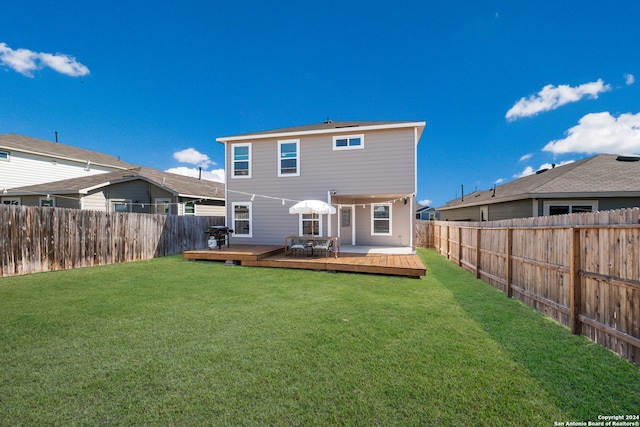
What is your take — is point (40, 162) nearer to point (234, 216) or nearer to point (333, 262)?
point (234, 216)

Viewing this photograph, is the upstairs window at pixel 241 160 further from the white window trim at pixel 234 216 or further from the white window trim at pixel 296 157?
the white window trim at pixel 296 157

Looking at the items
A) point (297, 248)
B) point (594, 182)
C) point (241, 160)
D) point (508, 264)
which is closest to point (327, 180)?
point (297, 248)

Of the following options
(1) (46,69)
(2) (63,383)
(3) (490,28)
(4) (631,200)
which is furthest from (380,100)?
(1) (46,69)

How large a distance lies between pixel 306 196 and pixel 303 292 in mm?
5906

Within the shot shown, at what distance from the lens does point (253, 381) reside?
7.94ft

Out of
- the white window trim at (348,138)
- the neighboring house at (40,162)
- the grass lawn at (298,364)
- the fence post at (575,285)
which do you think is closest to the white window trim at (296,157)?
the white window trim at (348,138)

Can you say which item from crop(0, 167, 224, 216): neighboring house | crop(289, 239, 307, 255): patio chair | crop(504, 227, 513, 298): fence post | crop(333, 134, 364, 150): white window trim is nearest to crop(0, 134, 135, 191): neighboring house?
crop(0, 167, 224, 216): neighboring house

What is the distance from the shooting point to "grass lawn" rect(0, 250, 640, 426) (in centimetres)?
205

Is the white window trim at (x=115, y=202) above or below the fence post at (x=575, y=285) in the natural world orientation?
above

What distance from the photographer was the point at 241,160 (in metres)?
11.8

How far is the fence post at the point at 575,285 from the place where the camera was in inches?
139

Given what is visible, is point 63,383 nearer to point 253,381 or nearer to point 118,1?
point 253,381

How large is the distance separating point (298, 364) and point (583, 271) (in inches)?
155

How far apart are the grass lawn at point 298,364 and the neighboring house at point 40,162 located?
54.1 feet
